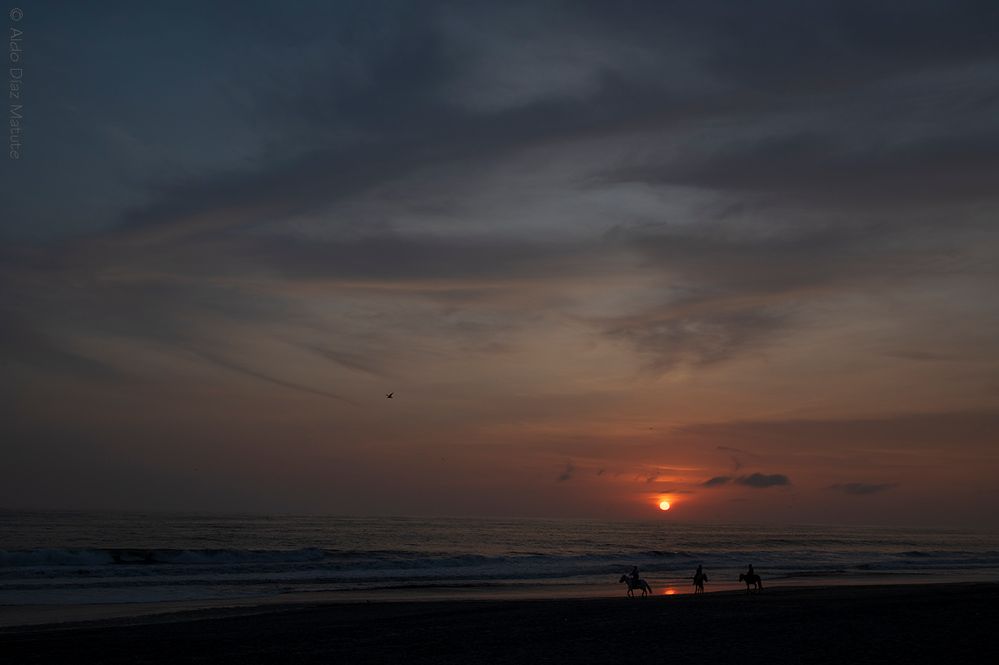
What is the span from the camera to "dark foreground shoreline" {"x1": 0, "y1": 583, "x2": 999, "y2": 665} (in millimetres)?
17000

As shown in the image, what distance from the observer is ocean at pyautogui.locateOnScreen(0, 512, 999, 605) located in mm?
41469

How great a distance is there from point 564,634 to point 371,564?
43.5 m

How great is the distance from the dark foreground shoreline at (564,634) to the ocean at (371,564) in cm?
1206

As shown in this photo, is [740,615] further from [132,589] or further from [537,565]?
[537,565]

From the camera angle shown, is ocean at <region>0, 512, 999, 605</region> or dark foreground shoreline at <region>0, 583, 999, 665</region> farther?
ocean at <region>0, 512, 999, 605</region>

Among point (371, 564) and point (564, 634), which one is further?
point (371, 564)

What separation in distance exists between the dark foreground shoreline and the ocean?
12.1 m

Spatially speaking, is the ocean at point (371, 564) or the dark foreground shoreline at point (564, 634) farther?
the ocean at point (371, 564)

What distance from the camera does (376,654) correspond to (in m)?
18.3

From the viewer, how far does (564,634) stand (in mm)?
20531

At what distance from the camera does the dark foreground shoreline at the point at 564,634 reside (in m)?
17.0

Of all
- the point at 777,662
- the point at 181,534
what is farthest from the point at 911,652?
the point at 181,534

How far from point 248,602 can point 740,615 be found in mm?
20996

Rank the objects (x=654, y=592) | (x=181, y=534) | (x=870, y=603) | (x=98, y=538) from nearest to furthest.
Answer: (x=870, y=603) → (x=654, y=592) → (x=98, y=538) → (x=181, y=534)
